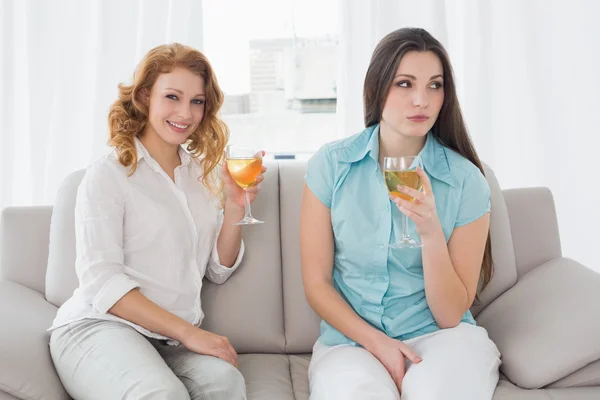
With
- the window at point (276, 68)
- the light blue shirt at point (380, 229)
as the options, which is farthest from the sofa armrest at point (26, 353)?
the window at point (276, 68)

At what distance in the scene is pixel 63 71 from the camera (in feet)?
11.1

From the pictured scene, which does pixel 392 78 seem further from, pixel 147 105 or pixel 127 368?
pixel 127 368

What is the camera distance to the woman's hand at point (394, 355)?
6.04 feet

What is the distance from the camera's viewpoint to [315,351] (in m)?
2.06

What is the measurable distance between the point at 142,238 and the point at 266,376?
0.50 metres

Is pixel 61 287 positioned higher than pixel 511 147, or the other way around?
pixel 511 147

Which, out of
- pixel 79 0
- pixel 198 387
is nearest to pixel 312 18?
pixel 79 0

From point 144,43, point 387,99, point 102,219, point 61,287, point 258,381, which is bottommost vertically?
point 258,381

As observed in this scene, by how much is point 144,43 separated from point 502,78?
5.24 feet

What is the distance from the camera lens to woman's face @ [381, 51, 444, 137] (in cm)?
196

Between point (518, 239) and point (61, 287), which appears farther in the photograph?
point (518, 239)

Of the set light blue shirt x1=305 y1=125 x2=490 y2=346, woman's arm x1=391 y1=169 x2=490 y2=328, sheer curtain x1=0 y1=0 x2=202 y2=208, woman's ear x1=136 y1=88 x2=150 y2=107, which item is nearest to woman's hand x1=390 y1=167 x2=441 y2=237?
woman's arm x1=391 y1=169 x2=490 y2=328

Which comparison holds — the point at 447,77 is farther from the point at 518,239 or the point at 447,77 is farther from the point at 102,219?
the point at 102,219

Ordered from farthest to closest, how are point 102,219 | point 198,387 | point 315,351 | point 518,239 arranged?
point 518,239 < point 315,351 < point 102,219 < point 198,387
